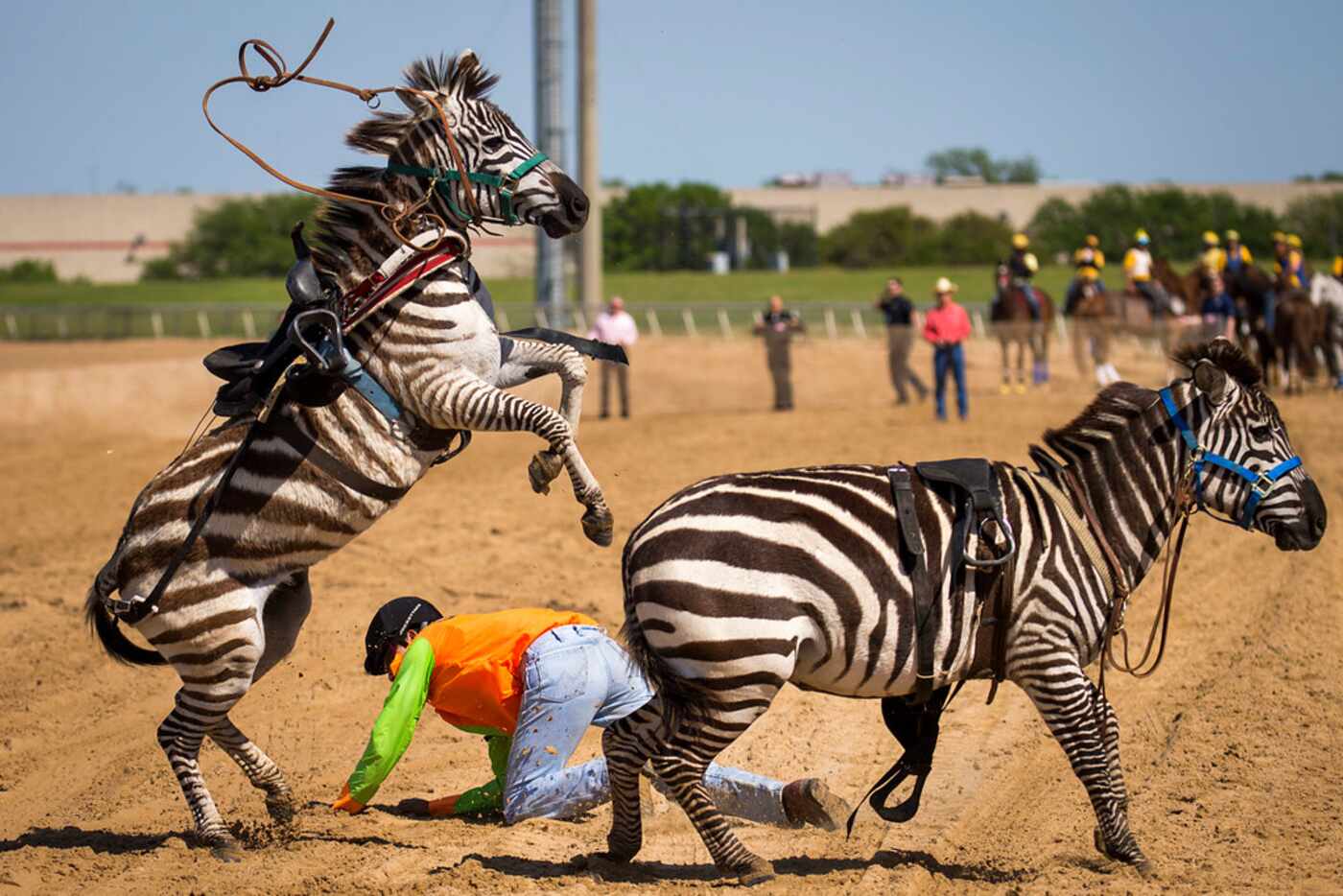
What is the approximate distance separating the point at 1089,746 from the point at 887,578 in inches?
39.4

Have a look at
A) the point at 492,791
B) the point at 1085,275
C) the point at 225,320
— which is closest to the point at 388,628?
the point at 492,791

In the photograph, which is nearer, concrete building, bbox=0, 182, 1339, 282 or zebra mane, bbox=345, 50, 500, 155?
zebra mane, bbox=345, 50, 500, 155

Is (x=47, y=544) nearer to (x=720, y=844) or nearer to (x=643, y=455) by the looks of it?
(x=643, y=455)

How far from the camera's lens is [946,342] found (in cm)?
2025

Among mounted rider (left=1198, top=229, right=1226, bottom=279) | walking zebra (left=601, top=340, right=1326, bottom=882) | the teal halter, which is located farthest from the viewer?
mounted rider (left=1198, top=229, right=1226, bottom=279)

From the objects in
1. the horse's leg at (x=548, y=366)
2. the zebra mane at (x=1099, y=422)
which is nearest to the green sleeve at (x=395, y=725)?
the horse's leg at (x=548, y=366)

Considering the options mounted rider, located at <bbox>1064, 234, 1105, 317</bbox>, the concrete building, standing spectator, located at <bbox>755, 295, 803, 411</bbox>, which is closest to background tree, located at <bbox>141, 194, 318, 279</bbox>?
the concrete building

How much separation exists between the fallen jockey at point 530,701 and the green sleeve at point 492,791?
22 centimetres

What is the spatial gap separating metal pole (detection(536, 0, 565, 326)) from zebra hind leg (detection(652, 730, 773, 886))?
834 inches

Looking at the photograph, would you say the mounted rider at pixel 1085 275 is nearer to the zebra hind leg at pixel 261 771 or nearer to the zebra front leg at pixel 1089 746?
the zebra front leg at pixel 1089 746

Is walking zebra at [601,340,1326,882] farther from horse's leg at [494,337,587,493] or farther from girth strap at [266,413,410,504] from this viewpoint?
girth strap at [266,413,410,504]

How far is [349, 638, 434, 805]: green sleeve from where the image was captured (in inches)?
217

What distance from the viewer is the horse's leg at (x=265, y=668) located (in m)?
6.14

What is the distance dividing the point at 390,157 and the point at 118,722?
3893mm
